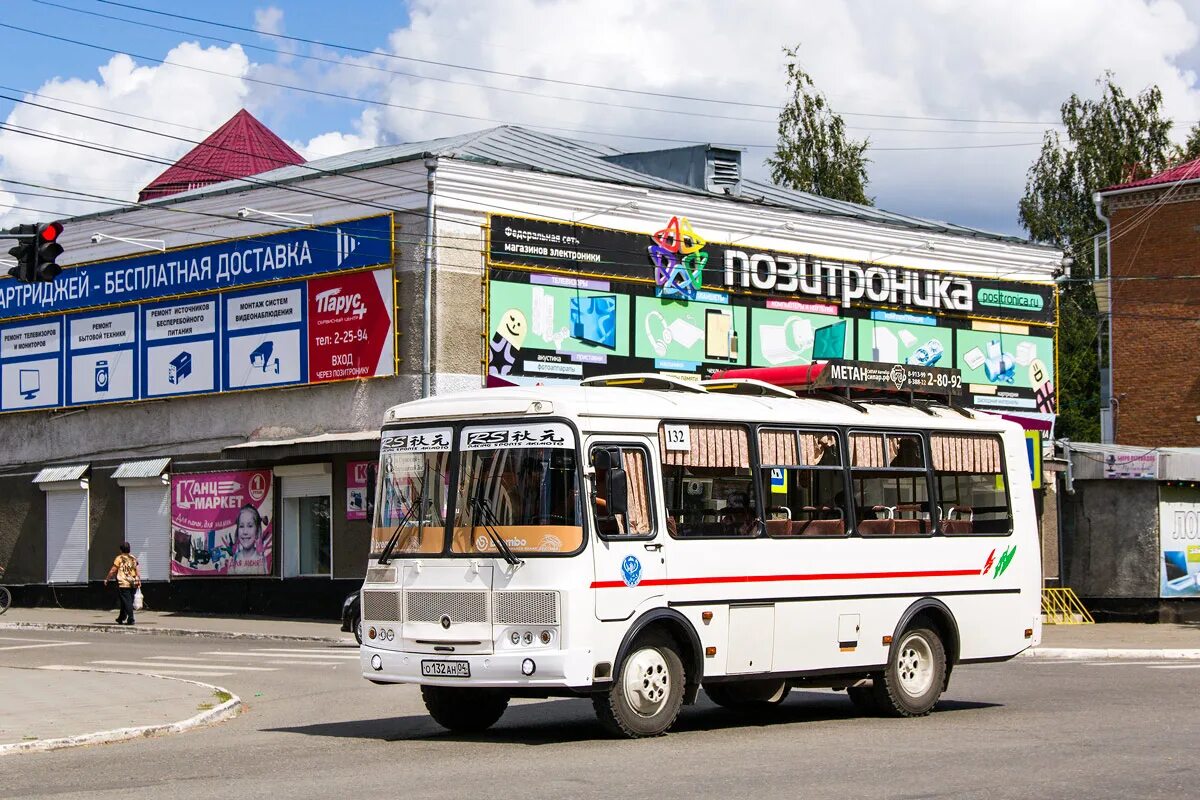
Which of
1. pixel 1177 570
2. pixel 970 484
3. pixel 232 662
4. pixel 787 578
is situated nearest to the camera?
pixel 787 578

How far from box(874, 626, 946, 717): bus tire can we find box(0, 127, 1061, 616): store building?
1711cm

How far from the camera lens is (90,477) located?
38719 millimetres

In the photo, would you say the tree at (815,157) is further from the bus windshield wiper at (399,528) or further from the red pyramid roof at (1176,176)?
the bus windshield wiper at (399,528)

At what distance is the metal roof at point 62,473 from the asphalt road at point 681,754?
21.4 metres

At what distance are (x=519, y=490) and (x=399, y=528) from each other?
1223mm

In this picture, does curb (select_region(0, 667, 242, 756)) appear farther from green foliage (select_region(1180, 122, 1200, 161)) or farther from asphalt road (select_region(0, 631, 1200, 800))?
green foliage (select_region(1180, 122, 1200, 161))

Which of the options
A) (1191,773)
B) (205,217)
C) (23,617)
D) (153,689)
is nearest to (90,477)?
(23,617)

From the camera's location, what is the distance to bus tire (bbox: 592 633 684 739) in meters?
13.2

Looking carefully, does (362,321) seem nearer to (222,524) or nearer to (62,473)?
(222,524)

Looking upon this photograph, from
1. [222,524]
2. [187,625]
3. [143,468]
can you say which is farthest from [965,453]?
[143,468]

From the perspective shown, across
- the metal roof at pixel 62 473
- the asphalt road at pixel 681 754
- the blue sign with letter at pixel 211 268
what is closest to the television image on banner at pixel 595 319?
the blue sign with letter at pixel 211 268

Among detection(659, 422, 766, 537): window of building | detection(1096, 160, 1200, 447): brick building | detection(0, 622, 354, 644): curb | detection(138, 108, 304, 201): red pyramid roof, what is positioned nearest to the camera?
detection(659, 422, 766, 537): window of building

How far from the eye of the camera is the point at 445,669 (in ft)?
43.9

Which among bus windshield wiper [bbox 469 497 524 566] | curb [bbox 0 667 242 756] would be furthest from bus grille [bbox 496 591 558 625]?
curb [bbox 0 667 242 756]
